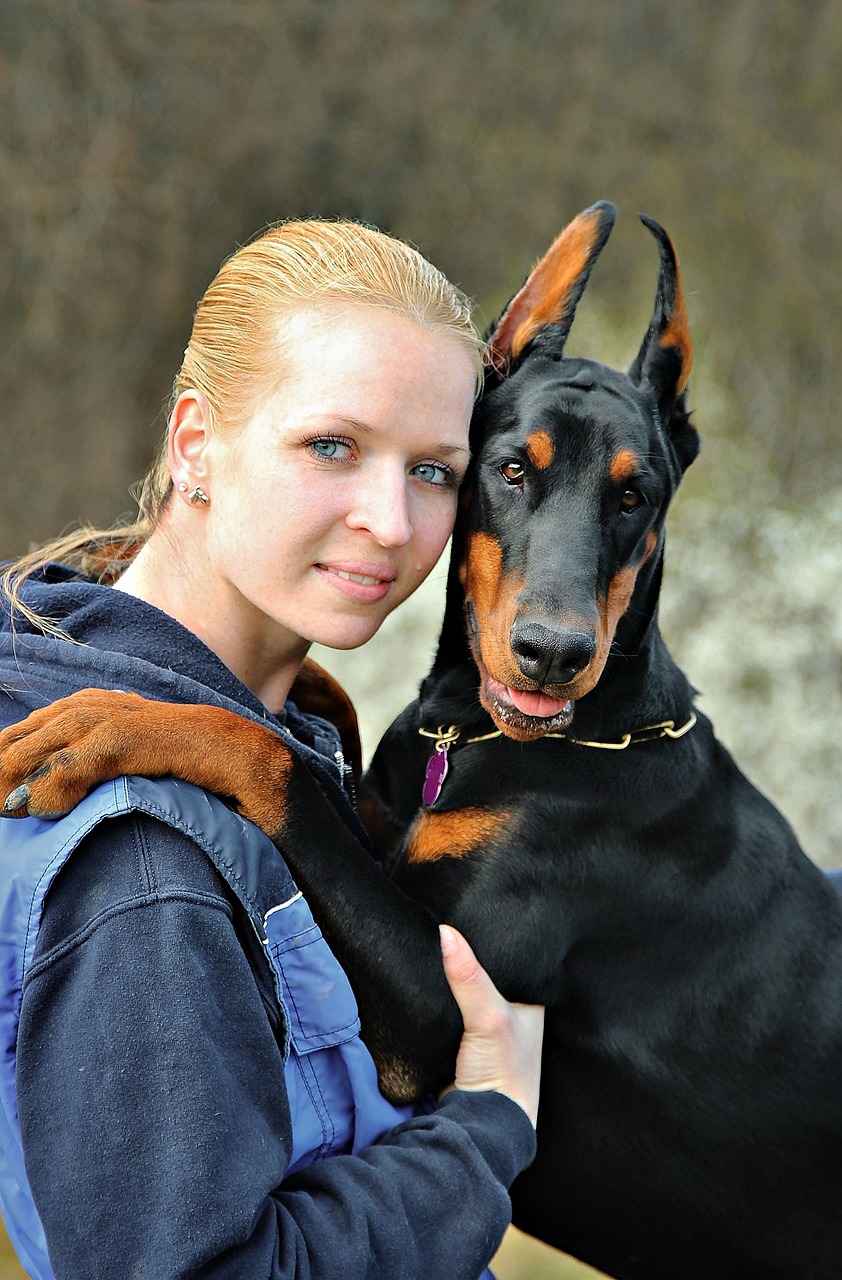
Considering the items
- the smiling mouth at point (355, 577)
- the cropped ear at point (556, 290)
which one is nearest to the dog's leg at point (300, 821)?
the smiling mouth at point (355, 577)

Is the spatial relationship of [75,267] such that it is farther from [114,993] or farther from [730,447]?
[114,993]

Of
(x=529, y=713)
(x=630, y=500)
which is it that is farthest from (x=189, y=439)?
(x=630, y=500)

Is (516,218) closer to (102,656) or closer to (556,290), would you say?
(556,290)

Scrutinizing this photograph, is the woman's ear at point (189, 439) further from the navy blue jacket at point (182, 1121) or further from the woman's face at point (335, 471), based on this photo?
the navy blue jacket at point (182, 1121)

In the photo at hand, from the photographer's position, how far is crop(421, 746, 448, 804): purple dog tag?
2.19 metres

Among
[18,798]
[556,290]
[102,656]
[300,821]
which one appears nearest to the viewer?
[18,798]

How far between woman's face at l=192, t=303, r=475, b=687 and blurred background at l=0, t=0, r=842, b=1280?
3917 mm

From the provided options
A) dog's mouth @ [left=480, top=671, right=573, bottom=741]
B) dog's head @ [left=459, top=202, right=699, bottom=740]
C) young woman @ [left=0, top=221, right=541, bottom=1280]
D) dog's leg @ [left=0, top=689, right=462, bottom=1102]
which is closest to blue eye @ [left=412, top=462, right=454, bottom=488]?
young woman @ [left=0, top=221, right=541, bottom=1280]

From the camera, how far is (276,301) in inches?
72.6

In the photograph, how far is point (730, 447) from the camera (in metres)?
6.13

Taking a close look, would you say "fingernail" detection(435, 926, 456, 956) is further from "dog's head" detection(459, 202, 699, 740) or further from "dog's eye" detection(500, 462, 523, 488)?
"dog's eye" detection(500, 462, 523, 488)

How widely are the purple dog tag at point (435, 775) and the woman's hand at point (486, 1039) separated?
1.13ft

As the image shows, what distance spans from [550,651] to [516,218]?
4.72 m

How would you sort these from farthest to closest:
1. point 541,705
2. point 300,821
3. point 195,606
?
point 541,705 < point 195,606 < point 300,821
